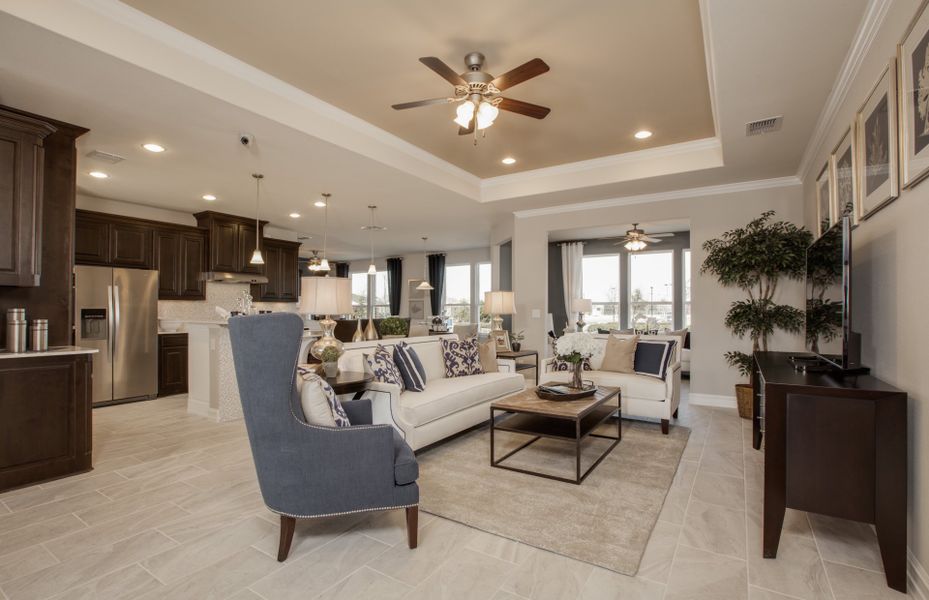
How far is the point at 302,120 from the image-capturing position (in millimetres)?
3818

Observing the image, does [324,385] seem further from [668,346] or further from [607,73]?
[668,346]

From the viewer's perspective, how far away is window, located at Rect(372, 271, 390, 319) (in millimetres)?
13031

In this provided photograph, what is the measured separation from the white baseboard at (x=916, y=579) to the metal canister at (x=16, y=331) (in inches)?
201

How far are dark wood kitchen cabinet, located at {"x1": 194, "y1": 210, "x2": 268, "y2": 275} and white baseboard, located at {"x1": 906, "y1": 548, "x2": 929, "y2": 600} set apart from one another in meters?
7.64

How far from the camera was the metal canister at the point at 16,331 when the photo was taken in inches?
125

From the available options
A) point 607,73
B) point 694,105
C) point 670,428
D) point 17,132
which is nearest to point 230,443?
point 17,132

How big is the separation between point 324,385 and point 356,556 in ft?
2.70

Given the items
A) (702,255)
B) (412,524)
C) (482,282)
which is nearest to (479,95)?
(412,524)

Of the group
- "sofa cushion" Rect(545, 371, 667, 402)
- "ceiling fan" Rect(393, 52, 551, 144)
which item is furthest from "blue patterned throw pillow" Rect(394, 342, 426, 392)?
"ceiling fan" Rect(393, 52, 551, 144)

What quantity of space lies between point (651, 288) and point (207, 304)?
8189mm

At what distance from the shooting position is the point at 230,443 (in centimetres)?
409

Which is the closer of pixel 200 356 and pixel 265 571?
pixel 265 571

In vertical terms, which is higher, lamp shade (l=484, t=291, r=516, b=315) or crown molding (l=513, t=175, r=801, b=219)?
crown molding (l=513, t=175, r=801, b=219)

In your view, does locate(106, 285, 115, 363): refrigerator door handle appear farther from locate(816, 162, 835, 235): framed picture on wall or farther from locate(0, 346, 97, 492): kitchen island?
locate(816, 162, 835, 235): framed picture on wall
